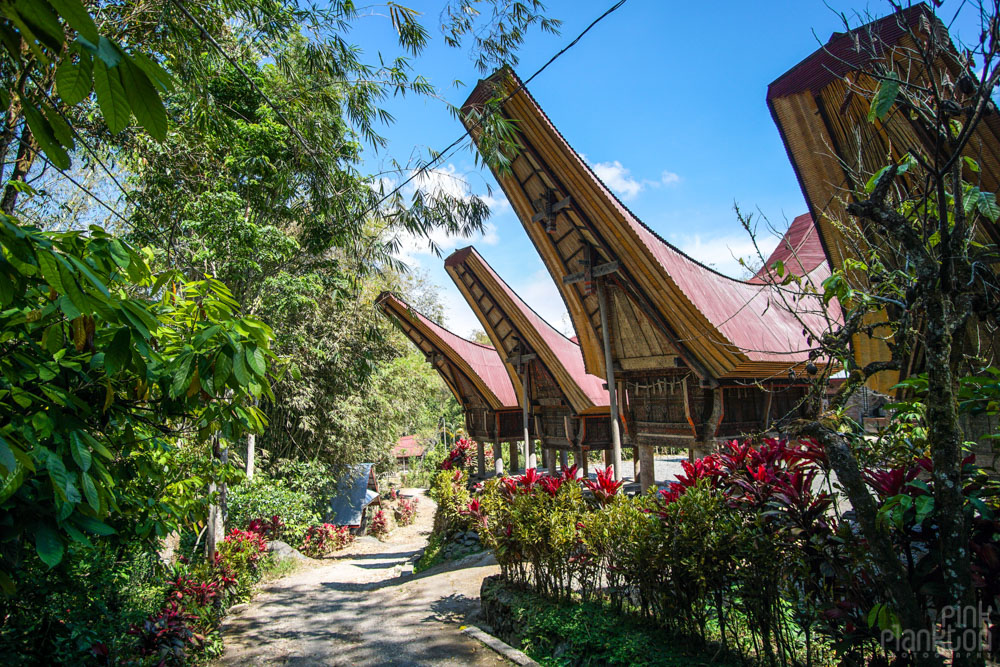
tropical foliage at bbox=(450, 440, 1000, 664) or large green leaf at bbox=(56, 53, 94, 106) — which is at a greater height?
large green leaf at bbox=(56, 53, 94, 106)

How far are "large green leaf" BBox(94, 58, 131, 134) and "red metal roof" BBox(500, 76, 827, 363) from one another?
4.63 meters

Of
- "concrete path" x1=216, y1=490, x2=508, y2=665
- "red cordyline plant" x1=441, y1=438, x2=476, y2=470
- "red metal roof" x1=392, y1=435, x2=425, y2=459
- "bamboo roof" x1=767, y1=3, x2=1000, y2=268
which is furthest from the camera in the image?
"red metal roof" x1=392, y1=435, x2=425, y2=459

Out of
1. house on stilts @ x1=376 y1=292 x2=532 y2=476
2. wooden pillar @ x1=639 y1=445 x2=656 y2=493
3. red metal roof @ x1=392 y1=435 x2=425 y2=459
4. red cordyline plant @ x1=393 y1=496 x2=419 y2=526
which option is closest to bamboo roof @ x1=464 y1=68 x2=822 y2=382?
wooden pillar @ x1=639 y1=445 x2=656 y2=493

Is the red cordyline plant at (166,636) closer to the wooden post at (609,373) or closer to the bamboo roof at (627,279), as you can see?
the wooden post at (609,373)

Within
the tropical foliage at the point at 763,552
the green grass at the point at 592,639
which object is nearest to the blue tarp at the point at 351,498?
the green grass at the point at 592,639

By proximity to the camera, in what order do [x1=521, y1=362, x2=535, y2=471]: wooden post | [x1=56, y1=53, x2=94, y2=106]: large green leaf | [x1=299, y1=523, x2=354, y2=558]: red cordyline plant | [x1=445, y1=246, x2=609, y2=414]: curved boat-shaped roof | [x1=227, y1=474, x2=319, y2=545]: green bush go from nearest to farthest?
[x1=56, y1=53, x2=94, y2=106]: large green leaf
[x1=227, y1=474, x2=319, y2=545]: green bush
[x1=445, y1=246, x2=609, y2=414]: curved boat-shaped roof
[x1=521, y1=362, x2=535, y2=471]: wooden post
[x1=299, y1=523, x2=354, y2=558]: red cordyline plant

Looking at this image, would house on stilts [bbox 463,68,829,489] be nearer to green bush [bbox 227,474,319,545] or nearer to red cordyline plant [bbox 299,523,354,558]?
green bush [bbox 227,474,319,545]

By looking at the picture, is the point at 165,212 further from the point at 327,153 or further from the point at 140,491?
the point at 140,491

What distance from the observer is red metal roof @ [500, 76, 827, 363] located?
5883mm

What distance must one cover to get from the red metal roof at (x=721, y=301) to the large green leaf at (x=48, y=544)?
188 inches

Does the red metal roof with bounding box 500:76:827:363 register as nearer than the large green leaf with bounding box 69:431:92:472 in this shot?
No

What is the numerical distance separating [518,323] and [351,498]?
293 inches

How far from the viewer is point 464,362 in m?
13.6

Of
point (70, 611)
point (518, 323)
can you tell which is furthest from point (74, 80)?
point (518, 323)
